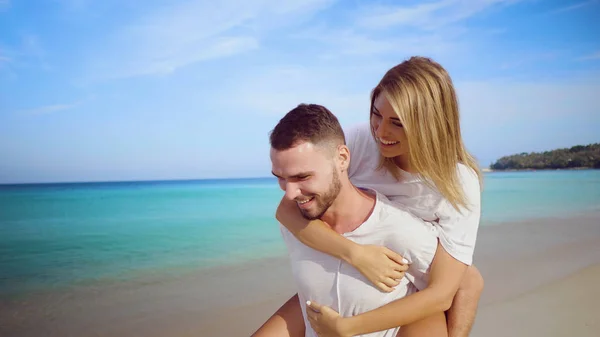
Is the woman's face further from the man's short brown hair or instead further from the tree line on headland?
the tree line on headland

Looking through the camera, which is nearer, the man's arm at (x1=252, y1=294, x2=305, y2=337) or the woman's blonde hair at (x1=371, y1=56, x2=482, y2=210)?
the woman's blonde hair at (x1=371, y1=56, x2=482, y2=210)

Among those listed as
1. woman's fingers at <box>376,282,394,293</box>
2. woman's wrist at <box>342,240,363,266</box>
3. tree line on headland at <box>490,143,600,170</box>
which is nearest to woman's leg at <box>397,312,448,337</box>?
woman's fingers at <box>376,282,394,293</box>

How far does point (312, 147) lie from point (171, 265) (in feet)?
23.6

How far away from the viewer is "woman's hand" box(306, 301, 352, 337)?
2.28 m

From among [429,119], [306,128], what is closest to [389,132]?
[429,119]

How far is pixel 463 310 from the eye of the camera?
9.10 feet

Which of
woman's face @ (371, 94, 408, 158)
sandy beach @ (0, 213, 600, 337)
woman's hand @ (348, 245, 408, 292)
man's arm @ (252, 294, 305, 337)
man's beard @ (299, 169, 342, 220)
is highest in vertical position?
woman's face @ (371, 94, 408, 158)

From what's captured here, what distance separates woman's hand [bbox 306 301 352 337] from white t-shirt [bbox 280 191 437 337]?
0.04 meters

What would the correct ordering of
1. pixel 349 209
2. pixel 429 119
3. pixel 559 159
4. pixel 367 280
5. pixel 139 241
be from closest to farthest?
pixel 367 280 → pixel 349 209 → pixel 429 119 → pixel 139 241 → pixel 559 159

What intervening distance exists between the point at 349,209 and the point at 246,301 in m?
3.93

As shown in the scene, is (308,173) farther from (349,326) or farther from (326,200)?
(349,326)

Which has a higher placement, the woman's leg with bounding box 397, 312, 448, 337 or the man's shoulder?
the man's shoulder

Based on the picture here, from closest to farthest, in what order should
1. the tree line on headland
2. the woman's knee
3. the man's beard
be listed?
the man's beard, the woman's knee, the tree line on headland

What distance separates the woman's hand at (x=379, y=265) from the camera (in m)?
2.25
